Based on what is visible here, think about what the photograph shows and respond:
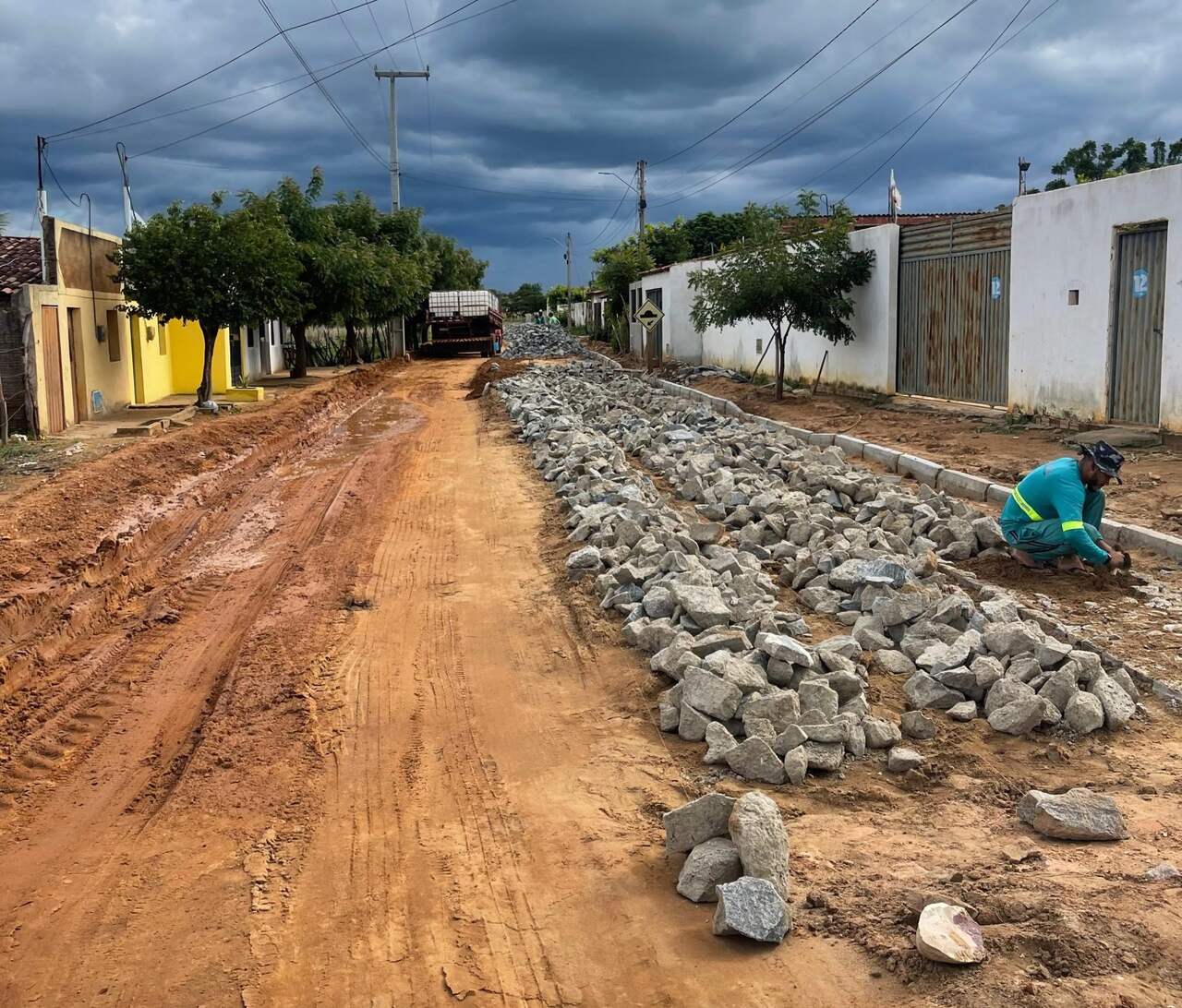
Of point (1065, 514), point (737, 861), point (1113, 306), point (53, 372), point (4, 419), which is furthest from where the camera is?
point (53, 372)

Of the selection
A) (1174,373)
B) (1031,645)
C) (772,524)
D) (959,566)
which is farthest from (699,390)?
(1031,645)

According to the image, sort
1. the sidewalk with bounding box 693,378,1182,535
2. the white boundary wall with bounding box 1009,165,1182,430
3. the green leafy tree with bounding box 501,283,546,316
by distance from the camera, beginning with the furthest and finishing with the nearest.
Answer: the green leafy tree with bounding box 501,283,546,316 → the white boundary wall with bounding box 1009,165,1182,430 → the sidewalk with bounding box 693,378,1182,535

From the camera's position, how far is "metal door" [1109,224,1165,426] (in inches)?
482

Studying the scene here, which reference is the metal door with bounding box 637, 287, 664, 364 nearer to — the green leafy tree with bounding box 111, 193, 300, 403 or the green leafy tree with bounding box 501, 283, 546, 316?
the green leafy tree with bounding box 111, 193, 300, 403

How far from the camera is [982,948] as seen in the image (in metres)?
3.40

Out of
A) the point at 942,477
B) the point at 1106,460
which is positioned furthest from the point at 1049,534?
the point at 942,477

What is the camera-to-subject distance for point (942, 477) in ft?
36.7

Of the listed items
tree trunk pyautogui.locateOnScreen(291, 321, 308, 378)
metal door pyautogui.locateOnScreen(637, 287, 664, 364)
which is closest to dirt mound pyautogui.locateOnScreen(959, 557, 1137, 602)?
metal door pyautogui.locateOnScreen(637, 287, 664, 364)

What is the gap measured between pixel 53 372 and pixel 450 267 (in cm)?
5017

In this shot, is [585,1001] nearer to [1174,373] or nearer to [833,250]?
[1174,373]

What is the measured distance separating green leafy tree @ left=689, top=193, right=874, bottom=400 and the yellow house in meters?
11.9

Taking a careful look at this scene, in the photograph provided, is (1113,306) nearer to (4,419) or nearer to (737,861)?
(737,861)

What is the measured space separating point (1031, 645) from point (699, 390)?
17.6 m

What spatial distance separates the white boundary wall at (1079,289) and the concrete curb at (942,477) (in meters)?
2.56
